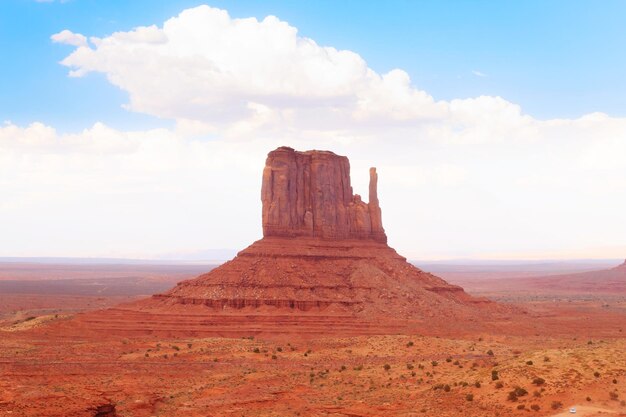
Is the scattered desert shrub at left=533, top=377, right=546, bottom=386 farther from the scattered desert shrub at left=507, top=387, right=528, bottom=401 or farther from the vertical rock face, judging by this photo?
the vertical rock face

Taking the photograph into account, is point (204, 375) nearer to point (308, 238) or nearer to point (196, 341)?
point (196, 341)

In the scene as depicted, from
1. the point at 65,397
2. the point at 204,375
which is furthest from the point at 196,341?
the point at 65,397

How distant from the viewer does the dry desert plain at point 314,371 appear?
38031 millimetres

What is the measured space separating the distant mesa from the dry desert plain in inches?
102

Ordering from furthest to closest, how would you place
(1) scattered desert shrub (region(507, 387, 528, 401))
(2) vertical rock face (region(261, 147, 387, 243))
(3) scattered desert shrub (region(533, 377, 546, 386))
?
(2) vertical rock face (region(261, 147, 387, 243)), (3) scattered desert shrub (region(533, 377, 546, 386)), (1) scattered desert shrub (region(507, 387, 528, 401))

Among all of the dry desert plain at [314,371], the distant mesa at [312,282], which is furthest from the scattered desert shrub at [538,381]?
the distant mesa at [312,282]

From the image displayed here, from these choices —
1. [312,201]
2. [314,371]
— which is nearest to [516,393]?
[314,371]

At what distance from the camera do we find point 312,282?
9069 cm

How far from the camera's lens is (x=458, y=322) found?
281 feet

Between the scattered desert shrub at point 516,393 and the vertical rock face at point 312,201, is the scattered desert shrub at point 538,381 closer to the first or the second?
the scattered desert shrub at point 516,393

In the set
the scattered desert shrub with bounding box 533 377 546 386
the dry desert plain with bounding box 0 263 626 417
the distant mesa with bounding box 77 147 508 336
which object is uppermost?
the distant mesa with bounding box 77 147 508 336

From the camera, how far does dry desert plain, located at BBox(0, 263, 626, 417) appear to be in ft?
125

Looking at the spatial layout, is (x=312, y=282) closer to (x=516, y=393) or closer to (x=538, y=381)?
(x=538, y=381)

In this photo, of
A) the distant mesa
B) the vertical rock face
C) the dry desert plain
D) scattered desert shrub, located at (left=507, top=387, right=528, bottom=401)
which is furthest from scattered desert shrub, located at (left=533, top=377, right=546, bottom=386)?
the vertical rock face
